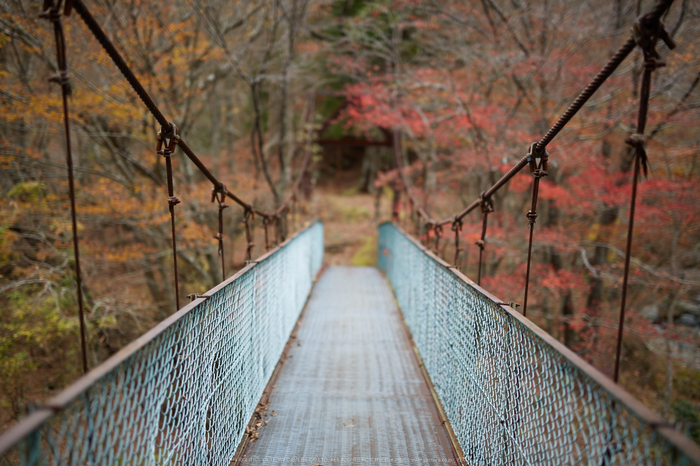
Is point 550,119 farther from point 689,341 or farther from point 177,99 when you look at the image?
point 177,99

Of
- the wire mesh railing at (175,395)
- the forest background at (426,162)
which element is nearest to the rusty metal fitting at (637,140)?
the wire mesh railing at (175,395)

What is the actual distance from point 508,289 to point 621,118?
2787 mm

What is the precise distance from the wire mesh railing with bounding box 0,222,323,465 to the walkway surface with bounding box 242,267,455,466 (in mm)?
215

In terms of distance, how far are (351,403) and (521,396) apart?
4.11ft

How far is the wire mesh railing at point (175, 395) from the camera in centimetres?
85

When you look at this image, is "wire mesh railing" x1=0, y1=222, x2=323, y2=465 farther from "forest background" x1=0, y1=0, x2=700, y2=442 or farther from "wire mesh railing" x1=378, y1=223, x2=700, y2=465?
"forest background" x1=0, y1=0, x2=700, y2=442

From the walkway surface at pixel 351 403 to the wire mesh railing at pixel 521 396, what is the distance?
18cm

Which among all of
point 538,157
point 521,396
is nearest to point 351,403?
point 521,396

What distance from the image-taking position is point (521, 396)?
1451 mm

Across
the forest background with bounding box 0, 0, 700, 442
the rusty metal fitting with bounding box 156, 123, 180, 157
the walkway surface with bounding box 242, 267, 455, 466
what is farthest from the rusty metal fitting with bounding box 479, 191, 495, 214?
the forest background with bounding box 0, 0, 700, 442

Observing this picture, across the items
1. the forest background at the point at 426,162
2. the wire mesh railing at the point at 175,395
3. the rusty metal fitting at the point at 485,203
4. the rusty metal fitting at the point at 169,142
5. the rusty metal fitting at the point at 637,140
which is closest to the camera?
the wire mesh railing at the point at 175,395

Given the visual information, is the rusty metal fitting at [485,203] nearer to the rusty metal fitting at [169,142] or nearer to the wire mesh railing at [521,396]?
the wire mesh railing at [521,396]

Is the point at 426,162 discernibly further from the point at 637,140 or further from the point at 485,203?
the point at 637,140

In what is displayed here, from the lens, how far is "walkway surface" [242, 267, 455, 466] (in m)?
1.95
